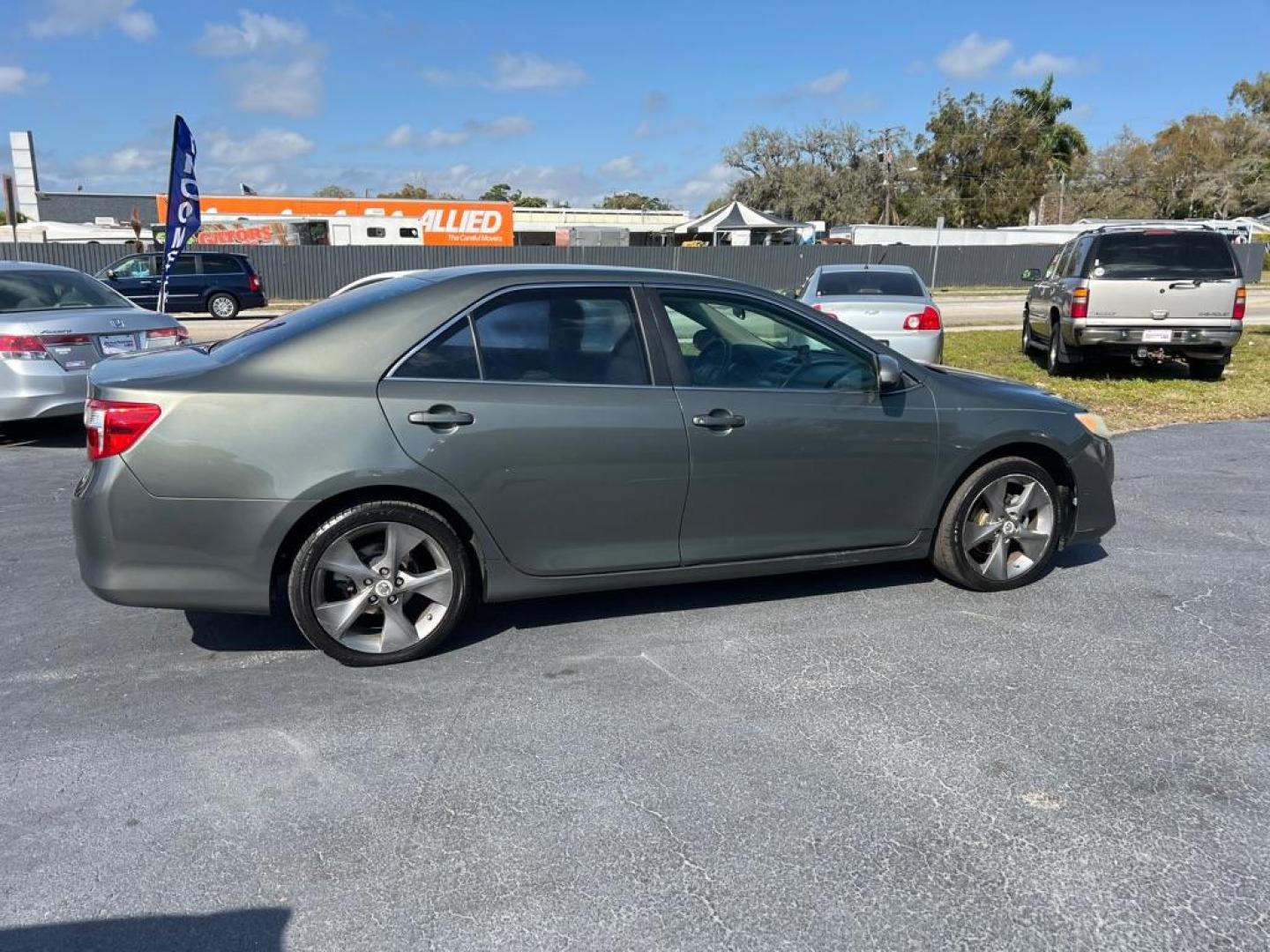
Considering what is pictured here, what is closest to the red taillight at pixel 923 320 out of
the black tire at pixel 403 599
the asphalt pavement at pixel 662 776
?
the asphalt pavement at pixel 662 776

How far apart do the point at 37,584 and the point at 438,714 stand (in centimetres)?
276

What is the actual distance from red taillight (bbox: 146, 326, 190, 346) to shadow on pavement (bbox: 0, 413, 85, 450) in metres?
0.93

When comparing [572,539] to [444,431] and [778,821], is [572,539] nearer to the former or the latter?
[444,431]

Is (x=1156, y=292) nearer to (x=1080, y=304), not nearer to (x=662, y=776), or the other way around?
(x=1080, y=304)

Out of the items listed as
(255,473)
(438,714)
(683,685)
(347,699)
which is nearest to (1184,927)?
(683,685)

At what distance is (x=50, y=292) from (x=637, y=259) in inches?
1080

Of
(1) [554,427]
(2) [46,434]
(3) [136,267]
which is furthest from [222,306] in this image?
(1) [554,427]

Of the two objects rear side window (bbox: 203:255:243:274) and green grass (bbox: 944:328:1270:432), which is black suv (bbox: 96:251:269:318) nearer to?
rear side window (bbox: 203:255:243:274)

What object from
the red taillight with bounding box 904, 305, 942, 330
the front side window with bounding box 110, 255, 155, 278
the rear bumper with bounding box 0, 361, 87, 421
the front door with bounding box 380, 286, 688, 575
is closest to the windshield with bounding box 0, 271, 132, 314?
the rear bumper with bounding box 0, 361, 87, 421

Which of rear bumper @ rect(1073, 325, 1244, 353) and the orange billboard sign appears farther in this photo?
the orange billboard sign

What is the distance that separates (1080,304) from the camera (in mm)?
11625

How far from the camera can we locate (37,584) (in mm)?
5195

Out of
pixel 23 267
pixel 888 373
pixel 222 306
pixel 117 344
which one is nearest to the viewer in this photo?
pixel 888 373

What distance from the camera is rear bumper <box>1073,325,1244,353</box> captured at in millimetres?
11555
